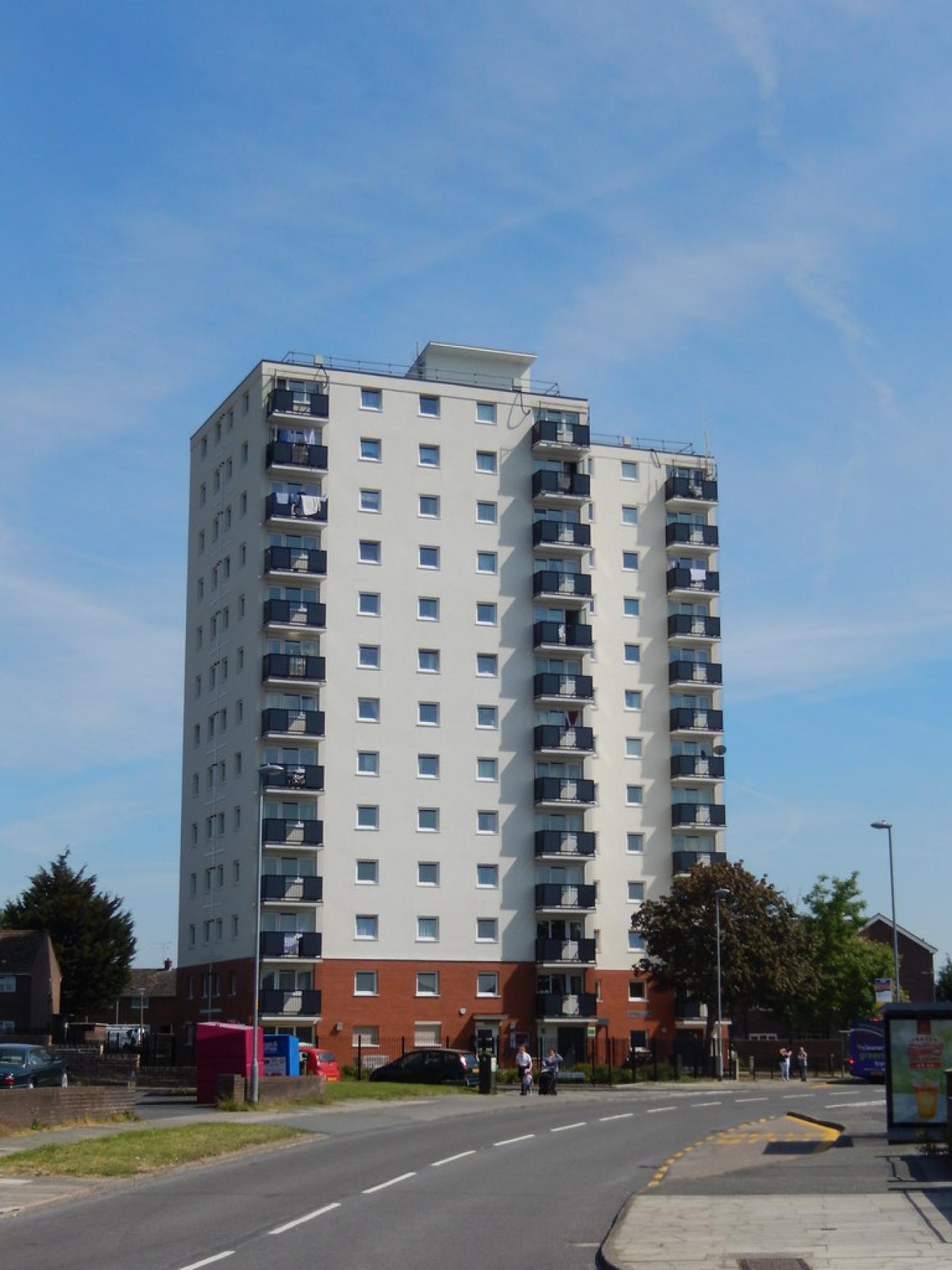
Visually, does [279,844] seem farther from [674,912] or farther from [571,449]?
[571,449]

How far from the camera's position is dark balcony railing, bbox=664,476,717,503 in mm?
87312

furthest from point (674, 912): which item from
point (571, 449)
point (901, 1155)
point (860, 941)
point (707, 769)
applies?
point (901, 1155)

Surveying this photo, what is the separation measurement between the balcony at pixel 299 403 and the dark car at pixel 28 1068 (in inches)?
1709

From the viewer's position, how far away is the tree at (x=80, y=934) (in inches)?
3740

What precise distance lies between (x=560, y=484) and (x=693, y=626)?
35.2ft

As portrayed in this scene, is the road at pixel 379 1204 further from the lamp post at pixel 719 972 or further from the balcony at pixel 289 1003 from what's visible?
the balcony at pixel 289 1003

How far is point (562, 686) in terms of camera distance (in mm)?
81188

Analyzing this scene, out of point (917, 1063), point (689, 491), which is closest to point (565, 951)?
point (689, 491)

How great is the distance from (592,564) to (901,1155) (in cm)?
5992

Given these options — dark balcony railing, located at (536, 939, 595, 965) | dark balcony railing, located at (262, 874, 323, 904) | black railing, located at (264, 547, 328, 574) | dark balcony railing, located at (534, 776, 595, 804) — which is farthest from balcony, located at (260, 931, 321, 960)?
black railing, located at (264, 547, 328, 574)

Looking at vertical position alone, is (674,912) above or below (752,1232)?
above

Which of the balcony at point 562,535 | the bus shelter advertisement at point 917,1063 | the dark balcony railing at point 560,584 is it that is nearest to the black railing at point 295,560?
the dark balcony railing at point 560,584

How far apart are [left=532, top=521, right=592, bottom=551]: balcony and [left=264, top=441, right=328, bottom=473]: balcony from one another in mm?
11703

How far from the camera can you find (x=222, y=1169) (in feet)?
87.4
